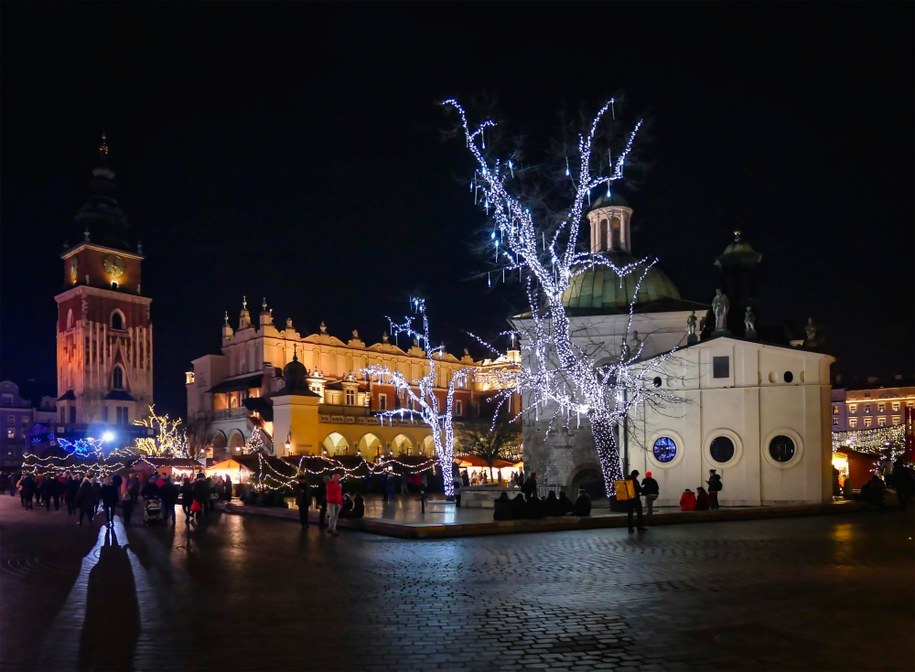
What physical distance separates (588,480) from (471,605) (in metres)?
29.2

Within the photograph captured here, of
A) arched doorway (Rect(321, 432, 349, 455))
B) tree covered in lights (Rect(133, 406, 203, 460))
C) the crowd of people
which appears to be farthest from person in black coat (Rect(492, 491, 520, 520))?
tree covered in lights (Rect(133, 406, 203, 460))

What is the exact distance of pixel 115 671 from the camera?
736 centimetres

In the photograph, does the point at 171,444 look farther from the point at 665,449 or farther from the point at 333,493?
the point at 333,493

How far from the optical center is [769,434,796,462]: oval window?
94.7 ft

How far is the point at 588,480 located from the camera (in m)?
38.6

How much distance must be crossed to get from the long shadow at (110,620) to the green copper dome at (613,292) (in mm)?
27406

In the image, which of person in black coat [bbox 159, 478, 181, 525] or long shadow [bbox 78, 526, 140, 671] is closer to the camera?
long shadow [bbox 78, 526, 140, 671]

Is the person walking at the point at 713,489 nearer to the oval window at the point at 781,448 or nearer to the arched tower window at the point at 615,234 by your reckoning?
the oval window at the point at 781,448

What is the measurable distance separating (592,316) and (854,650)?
3040 cm

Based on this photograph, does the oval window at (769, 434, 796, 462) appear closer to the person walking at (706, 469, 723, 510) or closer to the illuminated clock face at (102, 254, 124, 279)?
the person walking at (706, 469, 723, 510)

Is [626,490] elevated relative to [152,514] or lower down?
elevated

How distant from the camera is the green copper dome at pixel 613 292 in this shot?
127ft

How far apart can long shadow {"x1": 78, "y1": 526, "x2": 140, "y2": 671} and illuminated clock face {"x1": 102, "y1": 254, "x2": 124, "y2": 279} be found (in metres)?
80.7

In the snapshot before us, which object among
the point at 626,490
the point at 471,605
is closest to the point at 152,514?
the point at 626,490
